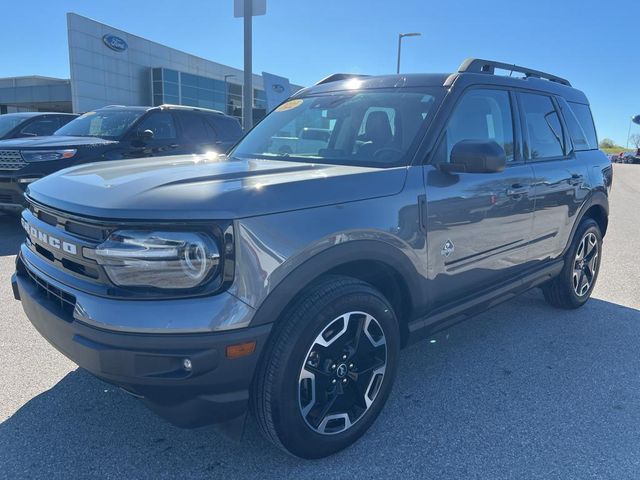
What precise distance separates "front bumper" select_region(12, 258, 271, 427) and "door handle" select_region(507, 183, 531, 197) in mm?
2042

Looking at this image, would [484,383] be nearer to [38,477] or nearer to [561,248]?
[561,248]

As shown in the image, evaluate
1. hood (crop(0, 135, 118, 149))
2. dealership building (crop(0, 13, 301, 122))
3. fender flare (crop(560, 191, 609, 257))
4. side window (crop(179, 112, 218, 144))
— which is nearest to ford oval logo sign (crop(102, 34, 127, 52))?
dealership building (crop(0, 13, 301, 122))

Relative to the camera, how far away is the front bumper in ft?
6.19

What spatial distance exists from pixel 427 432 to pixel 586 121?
3.54 m

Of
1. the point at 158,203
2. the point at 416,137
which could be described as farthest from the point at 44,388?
the point at 416,137

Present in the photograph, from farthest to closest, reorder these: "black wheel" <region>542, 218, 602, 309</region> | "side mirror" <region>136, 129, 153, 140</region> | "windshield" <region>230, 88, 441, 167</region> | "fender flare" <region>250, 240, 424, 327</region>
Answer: "side mirror" <region>136, 129, 153, 140</region>, "black wheel" <region>542, 218, 602, 309</region>, "windshield" <region>230, 88, 441, 167</region>, "fender flare" <region>250, 240, 424, 327</region>

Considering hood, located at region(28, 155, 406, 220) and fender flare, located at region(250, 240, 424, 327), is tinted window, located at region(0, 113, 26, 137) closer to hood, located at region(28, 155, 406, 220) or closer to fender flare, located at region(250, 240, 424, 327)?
hood, located at region(28, 155, 406, 220)

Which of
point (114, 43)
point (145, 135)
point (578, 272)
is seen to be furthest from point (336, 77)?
point (114, 43)

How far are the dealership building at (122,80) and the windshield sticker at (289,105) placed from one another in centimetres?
2340

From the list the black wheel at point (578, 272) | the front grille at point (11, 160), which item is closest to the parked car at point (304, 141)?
the black wheel at point (578, 272)

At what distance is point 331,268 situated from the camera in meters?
2.28

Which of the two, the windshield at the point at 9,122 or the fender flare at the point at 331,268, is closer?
the fender flare at the point at 331,268

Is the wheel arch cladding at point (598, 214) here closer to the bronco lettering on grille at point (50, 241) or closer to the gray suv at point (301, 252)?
the gray suv at point (301, 252)

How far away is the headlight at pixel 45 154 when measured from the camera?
21.5ft
